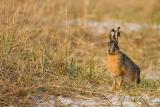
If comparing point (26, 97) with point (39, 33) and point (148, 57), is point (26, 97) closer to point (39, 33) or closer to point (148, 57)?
point (39, 33)

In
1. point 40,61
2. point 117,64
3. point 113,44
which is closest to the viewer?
point 113,44

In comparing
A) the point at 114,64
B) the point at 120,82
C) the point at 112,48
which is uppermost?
A: the point at 112,48

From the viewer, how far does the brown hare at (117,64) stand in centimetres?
704

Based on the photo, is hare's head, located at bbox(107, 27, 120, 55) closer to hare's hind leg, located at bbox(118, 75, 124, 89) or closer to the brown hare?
the brown hare

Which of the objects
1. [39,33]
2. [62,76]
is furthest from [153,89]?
[39,33]

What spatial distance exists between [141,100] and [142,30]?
213 inches

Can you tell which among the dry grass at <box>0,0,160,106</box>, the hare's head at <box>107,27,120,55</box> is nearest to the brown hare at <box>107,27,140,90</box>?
the hare's head at <box>107,27,120,55</box>

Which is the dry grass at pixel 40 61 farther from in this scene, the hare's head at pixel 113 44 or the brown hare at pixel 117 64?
the hare's head at pixel 113 44

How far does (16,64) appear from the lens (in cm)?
689

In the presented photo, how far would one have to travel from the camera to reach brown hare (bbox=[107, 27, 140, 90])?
7.04 m

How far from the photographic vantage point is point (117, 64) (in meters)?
7.09

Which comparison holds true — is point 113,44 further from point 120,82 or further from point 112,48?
point 120,82

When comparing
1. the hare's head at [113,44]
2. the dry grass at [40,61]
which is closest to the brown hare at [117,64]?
the hare's head at [113,44]

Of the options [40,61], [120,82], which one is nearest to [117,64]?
[120,82]
